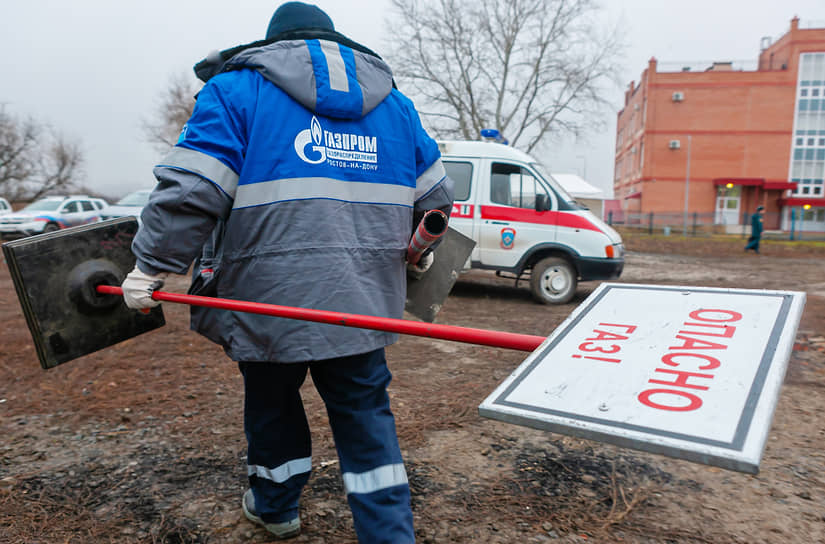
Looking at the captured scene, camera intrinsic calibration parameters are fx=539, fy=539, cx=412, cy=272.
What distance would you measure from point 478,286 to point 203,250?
25.1ft

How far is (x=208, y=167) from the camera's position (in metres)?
1.66

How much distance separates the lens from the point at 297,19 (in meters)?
1.90

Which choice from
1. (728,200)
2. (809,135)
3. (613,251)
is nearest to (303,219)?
(613,251)

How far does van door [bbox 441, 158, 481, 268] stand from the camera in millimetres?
7761

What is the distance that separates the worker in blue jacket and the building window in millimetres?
45487

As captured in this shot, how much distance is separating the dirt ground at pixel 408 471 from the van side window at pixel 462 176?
12.7 ft

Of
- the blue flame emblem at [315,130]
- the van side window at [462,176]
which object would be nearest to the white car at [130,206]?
the van side window at [462,176]

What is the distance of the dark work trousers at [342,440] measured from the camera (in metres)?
1.76

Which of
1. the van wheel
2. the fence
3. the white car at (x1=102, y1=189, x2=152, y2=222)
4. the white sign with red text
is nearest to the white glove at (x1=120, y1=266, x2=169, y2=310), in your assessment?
the white sign with red text

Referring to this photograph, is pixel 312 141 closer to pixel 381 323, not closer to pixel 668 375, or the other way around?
pixel 381 323

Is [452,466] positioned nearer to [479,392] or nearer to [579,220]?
[479,392]

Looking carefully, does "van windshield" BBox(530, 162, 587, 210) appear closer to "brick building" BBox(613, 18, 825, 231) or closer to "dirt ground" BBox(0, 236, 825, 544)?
"dirt ground" BBox(0, 236, 825, 544)

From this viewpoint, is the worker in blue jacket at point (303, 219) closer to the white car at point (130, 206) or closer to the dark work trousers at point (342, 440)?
the dark work trousers at point (342, 440)

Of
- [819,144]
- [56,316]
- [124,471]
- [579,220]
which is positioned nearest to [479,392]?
[124,471]
